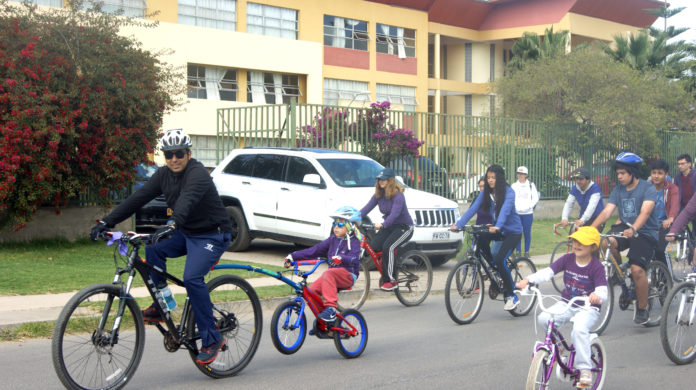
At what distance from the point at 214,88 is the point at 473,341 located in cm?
2772

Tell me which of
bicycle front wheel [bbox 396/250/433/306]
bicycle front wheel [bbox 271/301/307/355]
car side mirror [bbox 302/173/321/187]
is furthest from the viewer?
car side mirror [bbox 302/173/321/187]

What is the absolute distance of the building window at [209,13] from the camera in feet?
109

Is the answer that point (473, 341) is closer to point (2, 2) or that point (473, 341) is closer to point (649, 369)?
point (649, 369)

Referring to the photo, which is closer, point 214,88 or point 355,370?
point 355,370

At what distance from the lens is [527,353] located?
7.74 m

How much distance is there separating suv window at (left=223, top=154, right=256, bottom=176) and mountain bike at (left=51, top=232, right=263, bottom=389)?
882cm

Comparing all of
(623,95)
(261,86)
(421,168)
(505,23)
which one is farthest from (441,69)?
(421,168)

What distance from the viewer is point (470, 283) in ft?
30.5

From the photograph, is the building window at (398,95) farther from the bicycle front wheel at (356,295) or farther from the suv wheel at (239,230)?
the bicycle front wheel at (356,295)

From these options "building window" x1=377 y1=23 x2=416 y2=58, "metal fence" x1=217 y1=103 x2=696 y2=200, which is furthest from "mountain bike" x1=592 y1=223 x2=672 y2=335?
"building window" x1=377 y1=23 x2=416 y2=58

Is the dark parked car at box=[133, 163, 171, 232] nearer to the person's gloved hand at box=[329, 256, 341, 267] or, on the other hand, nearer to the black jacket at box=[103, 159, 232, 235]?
the person's gloved hand at box=[329, 256, 341, 267]

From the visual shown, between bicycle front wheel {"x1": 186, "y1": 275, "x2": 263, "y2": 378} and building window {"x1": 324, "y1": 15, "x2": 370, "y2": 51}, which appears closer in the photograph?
bicycle front wheel {"x1": 186, "y1": 275, "x2": 263, "y2": 378}

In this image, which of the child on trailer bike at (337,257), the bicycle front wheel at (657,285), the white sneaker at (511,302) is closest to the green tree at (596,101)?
the bicycle front wheel at (657,285)

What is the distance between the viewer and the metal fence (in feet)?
60.4
